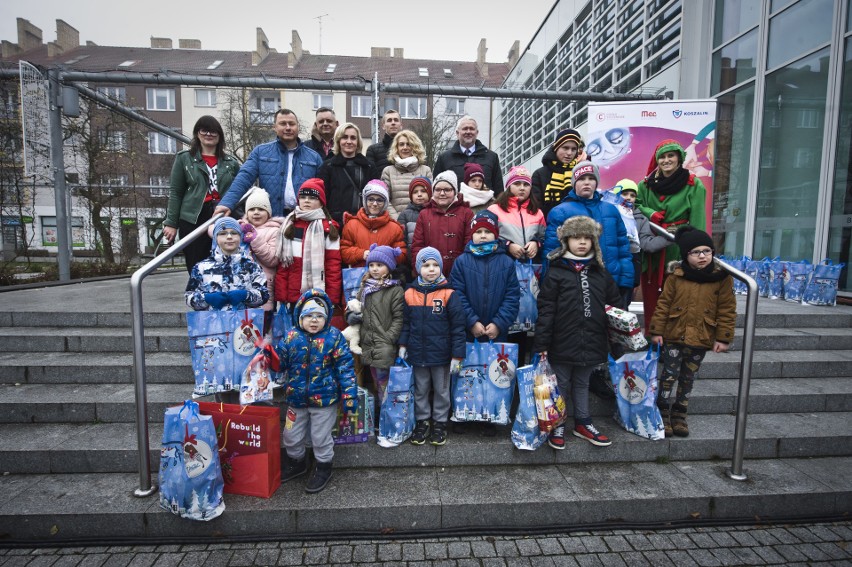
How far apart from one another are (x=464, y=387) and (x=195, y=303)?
80.5 inches

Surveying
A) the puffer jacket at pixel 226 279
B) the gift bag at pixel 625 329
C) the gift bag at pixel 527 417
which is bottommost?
the gift bag at pixel 527 417

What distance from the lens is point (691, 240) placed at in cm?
331

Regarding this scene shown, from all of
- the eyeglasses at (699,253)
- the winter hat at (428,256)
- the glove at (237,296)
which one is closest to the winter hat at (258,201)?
the glove at (237,296)

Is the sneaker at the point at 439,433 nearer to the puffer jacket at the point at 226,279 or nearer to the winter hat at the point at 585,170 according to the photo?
the puffer jacket at the point at 226,279

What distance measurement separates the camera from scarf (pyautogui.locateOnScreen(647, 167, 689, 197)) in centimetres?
388

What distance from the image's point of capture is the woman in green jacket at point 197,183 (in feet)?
13.1

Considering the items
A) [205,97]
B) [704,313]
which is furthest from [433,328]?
[205,97]

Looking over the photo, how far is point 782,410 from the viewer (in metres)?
3.93

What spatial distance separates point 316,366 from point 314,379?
85mm

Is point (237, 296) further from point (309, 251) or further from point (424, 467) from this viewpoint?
point (424, 467)

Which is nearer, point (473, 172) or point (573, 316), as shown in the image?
point (573, 316)

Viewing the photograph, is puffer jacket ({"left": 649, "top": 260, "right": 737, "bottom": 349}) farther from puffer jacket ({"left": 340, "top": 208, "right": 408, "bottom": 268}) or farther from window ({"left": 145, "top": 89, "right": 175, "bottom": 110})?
window ({"left": 145, "top": 89, "right": 175, "bottom": 110})

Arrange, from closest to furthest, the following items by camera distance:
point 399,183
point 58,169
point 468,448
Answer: point 468,448
point 399,183
point 58,169

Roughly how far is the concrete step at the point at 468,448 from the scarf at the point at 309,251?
4.32 ft
